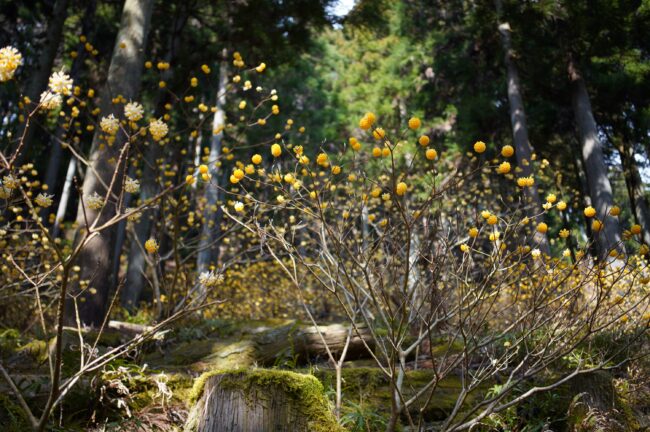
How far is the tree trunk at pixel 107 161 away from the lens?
16.4 ft

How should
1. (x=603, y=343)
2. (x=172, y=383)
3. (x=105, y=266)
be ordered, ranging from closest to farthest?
1. (x=172, y=383)
2. (x=603, y=343)
3. (x=105, y=266)

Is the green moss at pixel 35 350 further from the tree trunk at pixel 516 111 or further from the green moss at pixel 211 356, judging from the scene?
the tree trunk at pixel 516 111

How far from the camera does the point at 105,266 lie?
5.09m

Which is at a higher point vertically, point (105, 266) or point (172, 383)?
point (105, 266)

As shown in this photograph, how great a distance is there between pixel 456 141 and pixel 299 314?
7067mm

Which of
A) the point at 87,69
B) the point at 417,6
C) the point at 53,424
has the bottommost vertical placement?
the point at 53,424

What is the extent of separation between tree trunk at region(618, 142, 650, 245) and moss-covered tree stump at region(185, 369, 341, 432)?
11.3 metres

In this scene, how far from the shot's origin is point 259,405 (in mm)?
2186

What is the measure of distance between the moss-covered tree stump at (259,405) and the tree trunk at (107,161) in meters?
3.19

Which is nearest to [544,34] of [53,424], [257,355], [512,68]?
[512,68]

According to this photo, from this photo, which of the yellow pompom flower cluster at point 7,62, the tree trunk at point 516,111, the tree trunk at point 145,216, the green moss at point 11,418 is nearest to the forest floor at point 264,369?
the green moss at point 11,418

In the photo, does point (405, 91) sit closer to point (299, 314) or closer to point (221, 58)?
point (221, 58)

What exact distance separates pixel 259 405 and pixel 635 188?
41.1 ft

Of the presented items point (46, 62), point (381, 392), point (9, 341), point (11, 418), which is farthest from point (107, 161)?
point (381, 392)
